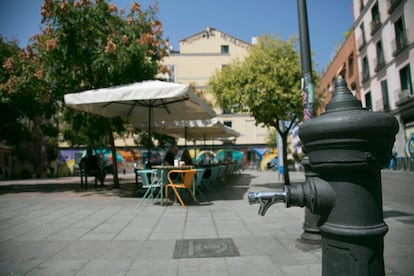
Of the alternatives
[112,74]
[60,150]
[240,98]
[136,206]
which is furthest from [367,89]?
[60,150]

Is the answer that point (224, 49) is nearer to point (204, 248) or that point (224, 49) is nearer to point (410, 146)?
point (410, 146)

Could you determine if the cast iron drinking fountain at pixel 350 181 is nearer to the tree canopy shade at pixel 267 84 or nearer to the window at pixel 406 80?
the tree canopy shade at pixel 267 84

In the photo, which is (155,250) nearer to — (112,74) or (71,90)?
(112,74)

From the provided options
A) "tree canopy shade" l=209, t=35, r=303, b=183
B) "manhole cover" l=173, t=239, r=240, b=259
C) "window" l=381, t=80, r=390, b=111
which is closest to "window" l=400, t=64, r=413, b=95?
"window" l=381, t=80, r=390, b=111

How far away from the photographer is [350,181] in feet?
3.95

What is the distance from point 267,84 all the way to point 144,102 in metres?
4.10

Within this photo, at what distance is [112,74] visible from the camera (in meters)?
10.4

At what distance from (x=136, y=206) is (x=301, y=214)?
146 inches

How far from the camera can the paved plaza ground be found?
2.95 metres

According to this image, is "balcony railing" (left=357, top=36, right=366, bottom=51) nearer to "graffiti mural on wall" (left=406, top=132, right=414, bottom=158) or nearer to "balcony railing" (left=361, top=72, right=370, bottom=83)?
"balcony railing" (left=361, top=72, right=370, bottom=83)

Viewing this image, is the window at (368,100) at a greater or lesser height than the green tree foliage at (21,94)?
greater

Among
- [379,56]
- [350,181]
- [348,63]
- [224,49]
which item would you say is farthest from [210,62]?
[350,181]

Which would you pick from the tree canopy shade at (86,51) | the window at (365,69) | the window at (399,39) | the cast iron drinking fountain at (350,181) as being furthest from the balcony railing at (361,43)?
the cast iron drinking fountain at (350,181)

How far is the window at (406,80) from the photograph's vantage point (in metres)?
18.7
